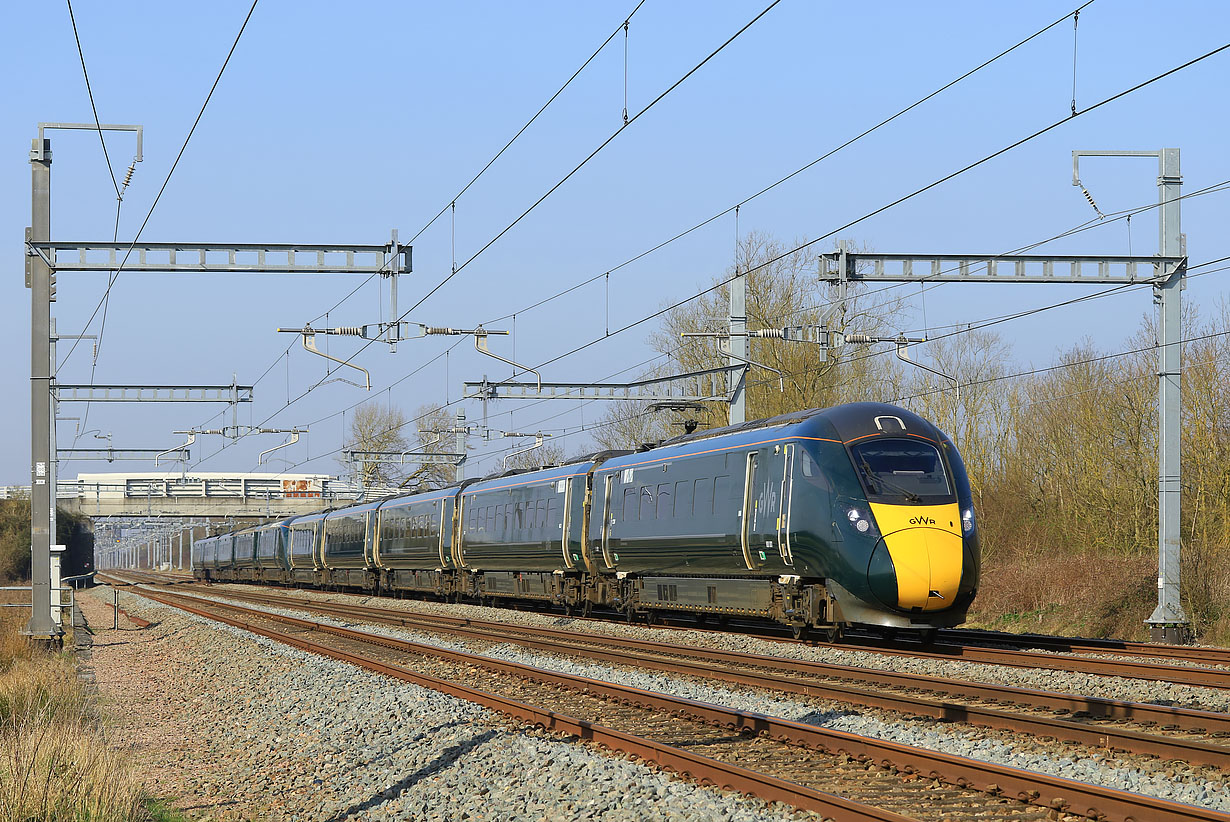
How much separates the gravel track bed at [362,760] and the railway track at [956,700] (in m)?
3.19

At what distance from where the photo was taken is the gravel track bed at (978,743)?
8.82 m

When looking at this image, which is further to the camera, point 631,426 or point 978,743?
point 631,426

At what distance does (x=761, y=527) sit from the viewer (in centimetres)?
1972

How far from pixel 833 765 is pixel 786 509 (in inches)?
368

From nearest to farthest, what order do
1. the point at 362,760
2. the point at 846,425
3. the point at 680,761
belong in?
1. the point at 680,761
2. the point at 362,760
3. the point at 846,425

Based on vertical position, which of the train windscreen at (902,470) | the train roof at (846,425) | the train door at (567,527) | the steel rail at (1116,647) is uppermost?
the train roof at (846,425)

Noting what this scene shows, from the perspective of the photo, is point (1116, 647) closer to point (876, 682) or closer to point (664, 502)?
point (876, 682)

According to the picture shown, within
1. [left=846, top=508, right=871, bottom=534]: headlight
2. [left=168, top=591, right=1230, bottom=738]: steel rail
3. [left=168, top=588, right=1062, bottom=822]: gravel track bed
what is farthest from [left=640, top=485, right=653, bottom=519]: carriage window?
[left=168, top=588, right=1062, bottom=822]: gravel track bed

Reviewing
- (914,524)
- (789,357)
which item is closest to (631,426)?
(789,357)

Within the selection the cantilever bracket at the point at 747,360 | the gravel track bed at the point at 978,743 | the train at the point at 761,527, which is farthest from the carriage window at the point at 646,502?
the gravel track bed at the point at 978,743

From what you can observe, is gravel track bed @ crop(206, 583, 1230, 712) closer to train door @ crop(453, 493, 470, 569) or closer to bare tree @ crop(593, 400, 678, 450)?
train door @ crop(453, 493, 470, 569)

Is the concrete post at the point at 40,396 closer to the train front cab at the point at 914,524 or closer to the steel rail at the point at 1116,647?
the train front cab at the point at 914,524

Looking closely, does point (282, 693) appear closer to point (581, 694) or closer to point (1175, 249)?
point (581, 694)

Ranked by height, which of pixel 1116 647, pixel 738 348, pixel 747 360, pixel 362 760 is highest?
pixel 738 348
